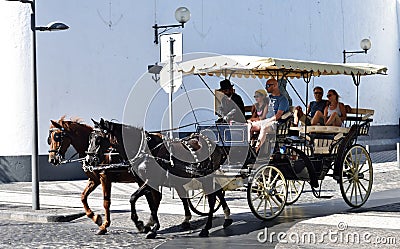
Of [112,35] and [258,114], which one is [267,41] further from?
[258,114]

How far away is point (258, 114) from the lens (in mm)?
12758

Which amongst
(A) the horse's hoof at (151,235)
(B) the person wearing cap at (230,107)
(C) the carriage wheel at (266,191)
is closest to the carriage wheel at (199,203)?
(C) the carriage wheel at (266,191)

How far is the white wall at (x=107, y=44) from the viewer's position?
1986cm

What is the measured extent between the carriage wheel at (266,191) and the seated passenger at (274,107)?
41 cm

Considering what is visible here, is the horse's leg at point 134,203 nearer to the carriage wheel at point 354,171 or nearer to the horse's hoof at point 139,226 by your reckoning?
the horse's hoof at point 139,226

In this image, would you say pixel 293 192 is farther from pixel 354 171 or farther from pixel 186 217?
pixel 186 217

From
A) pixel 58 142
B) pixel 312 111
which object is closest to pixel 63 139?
pixel 58 142

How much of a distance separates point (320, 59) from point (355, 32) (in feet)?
9.58

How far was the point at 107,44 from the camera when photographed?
68.9 feet

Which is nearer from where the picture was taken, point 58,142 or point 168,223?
point 58,142

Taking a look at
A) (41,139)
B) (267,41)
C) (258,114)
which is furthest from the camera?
(267,41)

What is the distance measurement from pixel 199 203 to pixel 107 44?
8897mm

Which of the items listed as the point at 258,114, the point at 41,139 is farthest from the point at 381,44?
the point at 258,114

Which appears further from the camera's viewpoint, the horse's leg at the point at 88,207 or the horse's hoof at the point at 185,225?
the horse's hoof at the point at 185,225
